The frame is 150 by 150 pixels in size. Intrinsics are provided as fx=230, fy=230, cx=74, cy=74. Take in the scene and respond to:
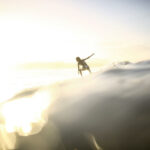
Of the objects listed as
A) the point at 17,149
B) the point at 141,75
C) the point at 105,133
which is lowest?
the point at 17,149

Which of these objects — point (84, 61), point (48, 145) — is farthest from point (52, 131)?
point (84, 61)

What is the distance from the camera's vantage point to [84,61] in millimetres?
43406

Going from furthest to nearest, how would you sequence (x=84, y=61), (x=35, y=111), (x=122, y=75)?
1. (x=84, y=61)
2. (x=122, y=75)
3. (x=35, y=111)

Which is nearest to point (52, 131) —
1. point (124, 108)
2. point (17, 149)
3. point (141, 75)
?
point (17, 149)

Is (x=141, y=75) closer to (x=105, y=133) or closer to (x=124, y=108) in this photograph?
(x=124, y=108)

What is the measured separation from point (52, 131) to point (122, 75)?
15.4 meters

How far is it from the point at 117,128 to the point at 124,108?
3012mm

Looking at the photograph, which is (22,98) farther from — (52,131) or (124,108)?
(124,108)

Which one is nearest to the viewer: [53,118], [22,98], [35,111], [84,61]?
[53,118]

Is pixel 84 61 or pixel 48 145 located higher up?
pixel 84 61

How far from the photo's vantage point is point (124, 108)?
→ 23.2 meters

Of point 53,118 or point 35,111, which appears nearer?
point 53,118

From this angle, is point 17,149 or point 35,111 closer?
point 17,149

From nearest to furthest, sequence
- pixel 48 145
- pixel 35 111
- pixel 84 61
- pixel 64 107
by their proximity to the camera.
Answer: pixel 48 145 < pixel 64 107 < pixel 35 111 < pixel 84 61
